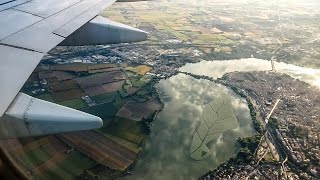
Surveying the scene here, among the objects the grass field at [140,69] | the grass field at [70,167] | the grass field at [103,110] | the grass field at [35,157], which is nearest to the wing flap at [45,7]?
the grass field at [35,157]

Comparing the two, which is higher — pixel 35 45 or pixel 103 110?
pixel 35 45

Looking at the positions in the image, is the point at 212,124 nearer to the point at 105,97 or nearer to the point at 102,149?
the point at 105,97

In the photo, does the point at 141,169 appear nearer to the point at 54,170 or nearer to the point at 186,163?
the point at 186,163

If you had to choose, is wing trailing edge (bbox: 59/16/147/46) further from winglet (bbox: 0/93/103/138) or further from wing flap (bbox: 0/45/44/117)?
winglet (bbox: 0/93/103/138)

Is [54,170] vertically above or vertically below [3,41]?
below

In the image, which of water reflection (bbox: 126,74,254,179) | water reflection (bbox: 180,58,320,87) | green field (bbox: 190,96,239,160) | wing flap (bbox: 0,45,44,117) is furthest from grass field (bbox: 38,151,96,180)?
water reflection (bbox: 180,58,320,87)

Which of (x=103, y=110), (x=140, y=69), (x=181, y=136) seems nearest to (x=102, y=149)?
(x=103, y=110)

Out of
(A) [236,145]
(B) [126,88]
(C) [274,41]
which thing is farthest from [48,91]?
(C) [274,41]

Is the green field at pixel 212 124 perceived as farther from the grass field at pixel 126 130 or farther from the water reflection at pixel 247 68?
the water reflection at pixel 247 68
